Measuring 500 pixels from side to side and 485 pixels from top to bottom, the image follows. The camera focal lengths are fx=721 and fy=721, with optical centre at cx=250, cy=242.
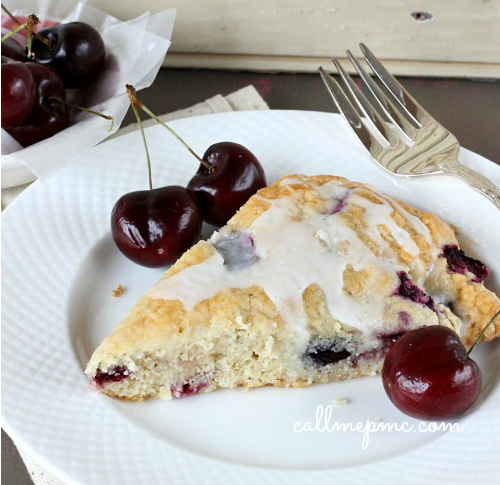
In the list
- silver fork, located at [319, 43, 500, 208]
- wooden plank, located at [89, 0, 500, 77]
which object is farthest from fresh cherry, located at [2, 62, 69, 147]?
silver fork, located at [319, 43, 500, 208]

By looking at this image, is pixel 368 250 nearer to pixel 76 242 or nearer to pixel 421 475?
pixel 421 475

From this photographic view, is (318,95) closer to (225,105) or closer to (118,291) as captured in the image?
(225,105)

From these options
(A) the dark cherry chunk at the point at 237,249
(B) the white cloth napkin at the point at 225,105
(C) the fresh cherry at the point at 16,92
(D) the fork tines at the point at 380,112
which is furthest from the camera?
(B) the white cloth napkin at the point at 225,105

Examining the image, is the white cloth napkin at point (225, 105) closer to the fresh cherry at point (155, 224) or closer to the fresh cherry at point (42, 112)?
the fresh cherry at point (42, 112)

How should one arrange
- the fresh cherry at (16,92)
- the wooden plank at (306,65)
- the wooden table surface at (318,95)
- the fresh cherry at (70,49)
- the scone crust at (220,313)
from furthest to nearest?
1. the wooden plank at (306,65)
2. the wooden table surface at (318,95)
3. the fresh cherry at (70,49)
4. the fresh cherry at (16,92)
5. the scone crust at (220,313)

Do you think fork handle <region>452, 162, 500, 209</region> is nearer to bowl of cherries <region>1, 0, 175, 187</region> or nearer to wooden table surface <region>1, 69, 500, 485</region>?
wooden table surface <region>1, 69, 500, 485</region>

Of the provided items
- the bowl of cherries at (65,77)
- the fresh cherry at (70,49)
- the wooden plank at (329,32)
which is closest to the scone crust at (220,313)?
the bowl of cherries at (65,77)

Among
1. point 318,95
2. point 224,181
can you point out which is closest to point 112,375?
point 224,181
